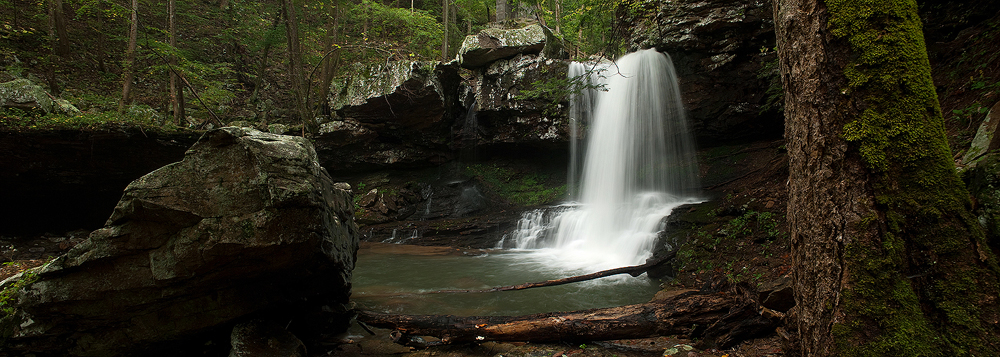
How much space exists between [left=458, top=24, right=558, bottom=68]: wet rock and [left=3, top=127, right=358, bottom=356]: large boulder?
402 inches

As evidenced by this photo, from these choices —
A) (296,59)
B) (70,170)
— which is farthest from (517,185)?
(70,170)

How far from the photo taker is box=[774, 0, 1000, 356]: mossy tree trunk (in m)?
1.88

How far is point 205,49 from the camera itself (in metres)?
18.0

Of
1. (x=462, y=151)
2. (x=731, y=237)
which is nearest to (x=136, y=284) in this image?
(x=731, y=237)

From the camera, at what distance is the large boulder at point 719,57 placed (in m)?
9.40

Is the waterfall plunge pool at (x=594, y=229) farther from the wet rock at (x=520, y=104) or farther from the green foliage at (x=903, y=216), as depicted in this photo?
the green foliage at (x=903, y=216)

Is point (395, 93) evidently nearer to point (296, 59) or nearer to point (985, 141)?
point (296, 59)

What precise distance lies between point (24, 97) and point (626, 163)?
50.3 ft

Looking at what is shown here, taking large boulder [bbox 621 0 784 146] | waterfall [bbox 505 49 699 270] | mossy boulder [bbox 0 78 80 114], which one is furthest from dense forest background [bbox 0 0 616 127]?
waterfall [bbox 505 49 699 270]

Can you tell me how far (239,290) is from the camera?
3.62 metres

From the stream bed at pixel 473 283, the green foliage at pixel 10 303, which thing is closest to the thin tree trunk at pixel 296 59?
the stream bed at pixel 473 283

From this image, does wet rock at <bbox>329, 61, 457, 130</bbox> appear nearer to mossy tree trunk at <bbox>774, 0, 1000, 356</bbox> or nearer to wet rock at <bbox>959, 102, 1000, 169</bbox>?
mossy tree trunk at <bbox>774, 0, 1000, 356</bbox>

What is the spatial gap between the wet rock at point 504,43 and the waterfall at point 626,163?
2440 millimetres

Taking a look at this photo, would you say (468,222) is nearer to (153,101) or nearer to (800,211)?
(800,211)
